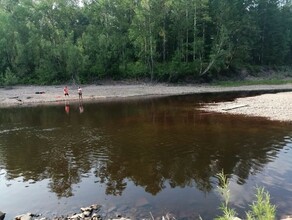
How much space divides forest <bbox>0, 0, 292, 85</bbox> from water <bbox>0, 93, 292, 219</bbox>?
33.3 metres

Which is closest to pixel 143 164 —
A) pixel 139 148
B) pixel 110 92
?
pixel 139 148

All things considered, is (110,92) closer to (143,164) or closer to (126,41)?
(126,41)

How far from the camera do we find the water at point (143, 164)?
13070 millimetres

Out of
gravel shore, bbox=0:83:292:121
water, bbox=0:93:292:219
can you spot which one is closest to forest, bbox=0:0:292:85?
gravel shore, bbox=0:83:292:121

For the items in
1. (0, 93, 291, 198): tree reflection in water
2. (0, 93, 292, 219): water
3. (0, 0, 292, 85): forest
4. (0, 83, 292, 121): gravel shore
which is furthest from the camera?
(0, 0, 292, 85): forest

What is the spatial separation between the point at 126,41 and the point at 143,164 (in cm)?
5230

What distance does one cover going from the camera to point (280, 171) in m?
15.8

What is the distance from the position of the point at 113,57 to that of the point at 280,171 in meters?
54.5

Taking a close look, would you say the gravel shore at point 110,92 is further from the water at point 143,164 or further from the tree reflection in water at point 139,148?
the water at point 143,164

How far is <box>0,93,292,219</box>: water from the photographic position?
42.9ft

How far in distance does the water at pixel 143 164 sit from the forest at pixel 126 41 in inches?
1312

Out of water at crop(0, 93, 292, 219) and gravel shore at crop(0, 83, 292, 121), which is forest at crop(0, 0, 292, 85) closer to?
gravel shore at crop(0, 83, 292, 121)

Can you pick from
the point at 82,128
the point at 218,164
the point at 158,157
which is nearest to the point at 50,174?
the point at 158,157

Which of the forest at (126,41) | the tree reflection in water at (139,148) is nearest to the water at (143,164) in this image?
the tree reflection in water at (139,148)
